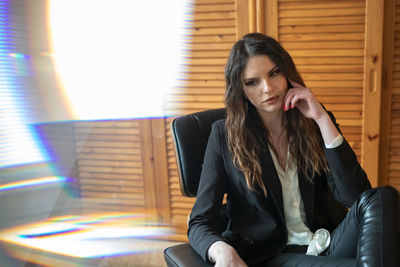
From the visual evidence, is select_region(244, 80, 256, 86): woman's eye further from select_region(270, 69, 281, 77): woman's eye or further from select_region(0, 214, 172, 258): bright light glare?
select_region(0, 214, 172, 258): bright light glare

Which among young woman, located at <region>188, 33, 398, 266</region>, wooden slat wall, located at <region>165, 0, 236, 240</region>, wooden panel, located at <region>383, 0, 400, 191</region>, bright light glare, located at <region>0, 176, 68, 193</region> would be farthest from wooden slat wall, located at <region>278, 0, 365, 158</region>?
bright light glare, located at <region>0, 176, 68, 193</region>

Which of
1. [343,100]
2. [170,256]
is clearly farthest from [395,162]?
[170,256]

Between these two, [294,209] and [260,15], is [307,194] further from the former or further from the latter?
[260,15]

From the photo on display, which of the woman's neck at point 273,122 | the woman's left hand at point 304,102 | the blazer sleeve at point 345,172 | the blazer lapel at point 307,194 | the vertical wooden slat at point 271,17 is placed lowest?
the blazer lapel at point 307,194

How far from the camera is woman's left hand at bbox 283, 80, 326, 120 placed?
1.10 metres

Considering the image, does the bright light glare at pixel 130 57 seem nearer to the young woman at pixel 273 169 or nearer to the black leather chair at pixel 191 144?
the black leather chair at pixel 191 144

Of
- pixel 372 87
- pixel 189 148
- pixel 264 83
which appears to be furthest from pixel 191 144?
pixel 372 87

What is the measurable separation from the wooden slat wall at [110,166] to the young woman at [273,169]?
0.88 meters

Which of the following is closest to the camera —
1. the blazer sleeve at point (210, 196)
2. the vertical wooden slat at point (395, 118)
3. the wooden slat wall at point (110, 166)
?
the blazer sleeve at point (210, 196)

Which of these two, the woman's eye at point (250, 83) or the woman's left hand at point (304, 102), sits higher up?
the woman's eye at point (250, 83)

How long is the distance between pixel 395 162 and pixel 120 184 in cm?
137

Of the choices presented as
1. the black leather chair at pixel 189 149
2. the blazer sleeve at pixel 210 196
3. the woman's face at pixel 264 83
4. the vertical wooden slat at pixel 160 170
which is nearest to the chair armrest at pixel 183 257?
the blazer sleeve at pixel 210 196

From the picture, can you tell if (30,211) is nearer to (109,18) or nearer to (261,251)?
(261,251)

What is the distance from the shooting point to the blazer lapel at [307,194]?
3.64ft
